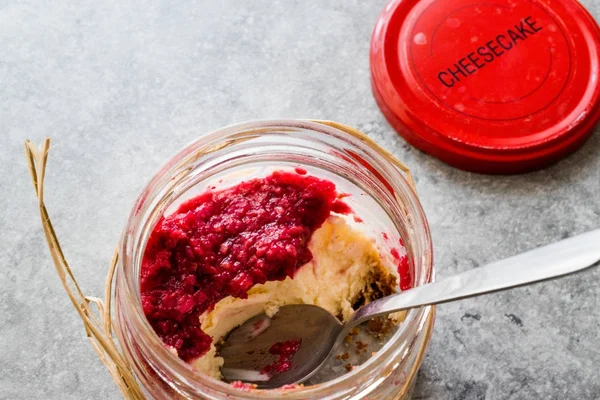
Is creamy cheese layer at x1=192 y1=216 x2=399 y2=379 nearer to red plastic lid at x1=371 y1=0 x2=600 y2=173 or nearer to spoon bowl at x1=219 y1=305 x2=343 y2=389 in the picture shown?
spoon bowl at x1=219 y1=305 x2=343 y2=389

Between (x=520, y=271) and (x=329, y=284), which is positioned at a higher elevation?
(x=520, y=271)

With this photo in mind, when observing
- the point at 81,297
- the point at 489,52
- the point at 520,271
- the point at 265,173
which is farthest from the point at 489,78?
the point at 81,297

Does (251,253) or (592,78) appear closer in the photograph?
(251,253)

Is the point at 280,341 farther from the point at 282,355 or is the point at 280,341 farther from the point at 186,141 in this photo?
the point at 186,141

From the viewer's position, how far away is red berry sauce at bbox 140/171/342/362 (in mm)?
1051

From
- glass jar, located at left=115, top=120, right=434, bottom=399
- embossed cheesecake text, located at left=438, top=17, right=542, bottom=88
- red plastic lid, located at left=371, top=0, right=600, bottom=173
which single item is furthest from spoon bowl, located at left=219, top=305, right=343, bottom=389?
embossed cheesecake text, located at left=438, top=17, right=542, bottom=88

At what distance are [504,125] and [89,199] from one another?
792mm

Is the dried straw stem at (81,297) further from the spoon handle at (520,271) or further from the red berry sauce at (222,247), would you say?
the spoon handle at (520,271)

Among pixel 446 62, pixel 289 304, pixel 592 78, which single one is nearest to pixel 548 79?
pixel 592 78

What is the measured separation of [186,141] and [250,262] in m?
0.44

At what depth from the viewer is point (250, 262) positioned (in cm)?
108

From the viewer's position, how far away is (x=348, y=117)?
1.48 m

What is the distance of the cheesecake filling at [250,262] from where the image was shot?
106 cm

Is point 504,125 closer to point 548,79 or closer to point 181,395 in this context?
point 548,79
